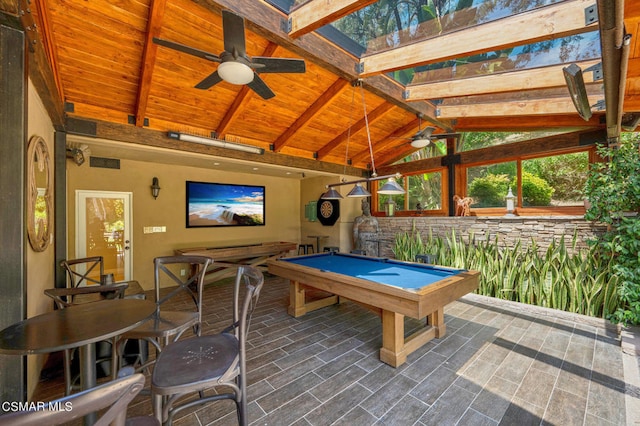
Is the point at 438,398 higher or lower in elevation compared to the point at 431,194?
lower

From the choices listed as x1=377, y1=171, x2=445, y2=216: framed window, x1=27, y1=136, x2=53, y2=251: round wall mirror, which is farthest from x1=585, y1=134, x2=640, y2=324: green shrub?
x1=27, y1=136, x2=53, y2=251: round wall mirror

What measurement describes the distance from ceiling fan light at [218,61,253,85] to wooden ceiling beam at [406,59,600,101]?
286 centimetres

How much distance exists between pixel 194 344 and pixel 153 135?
12.4ft

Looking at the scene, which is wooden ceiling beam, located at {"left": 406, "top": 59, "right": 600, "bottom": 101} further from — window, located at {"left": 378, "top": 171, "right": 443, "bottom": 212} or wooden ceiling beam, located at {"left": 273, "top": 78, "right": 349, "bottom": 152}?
window, located at {"left": 378, "top": 171, "right": 443, "bottom": 212}

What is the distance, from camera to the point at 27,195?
6.32 feet

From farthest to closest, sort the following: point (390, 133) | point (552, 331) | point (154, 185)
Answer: point (390, 133), point (154, 185), point (552, 331)

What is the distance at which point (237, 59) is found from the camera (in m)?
2.26

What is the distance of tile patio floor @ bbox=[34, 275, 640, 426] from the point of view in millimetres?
1932

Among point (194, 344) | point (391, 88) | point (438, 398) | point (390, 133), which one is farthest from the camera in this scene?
point (390, 133)

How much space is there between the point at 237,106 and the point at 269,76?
702 millimetres

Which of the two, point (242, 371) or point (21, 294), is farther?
point (21, 294)

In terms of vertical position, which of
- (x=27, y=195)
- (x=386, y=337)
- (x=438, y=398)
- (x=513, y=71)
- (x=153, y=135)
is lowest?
(x=438, y=398)

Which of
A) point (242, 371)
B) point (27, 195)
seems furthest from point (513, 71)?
point (27, 195)

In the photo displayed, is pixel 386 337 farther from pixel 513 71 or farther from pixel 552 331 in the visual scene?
pixel 513 71
